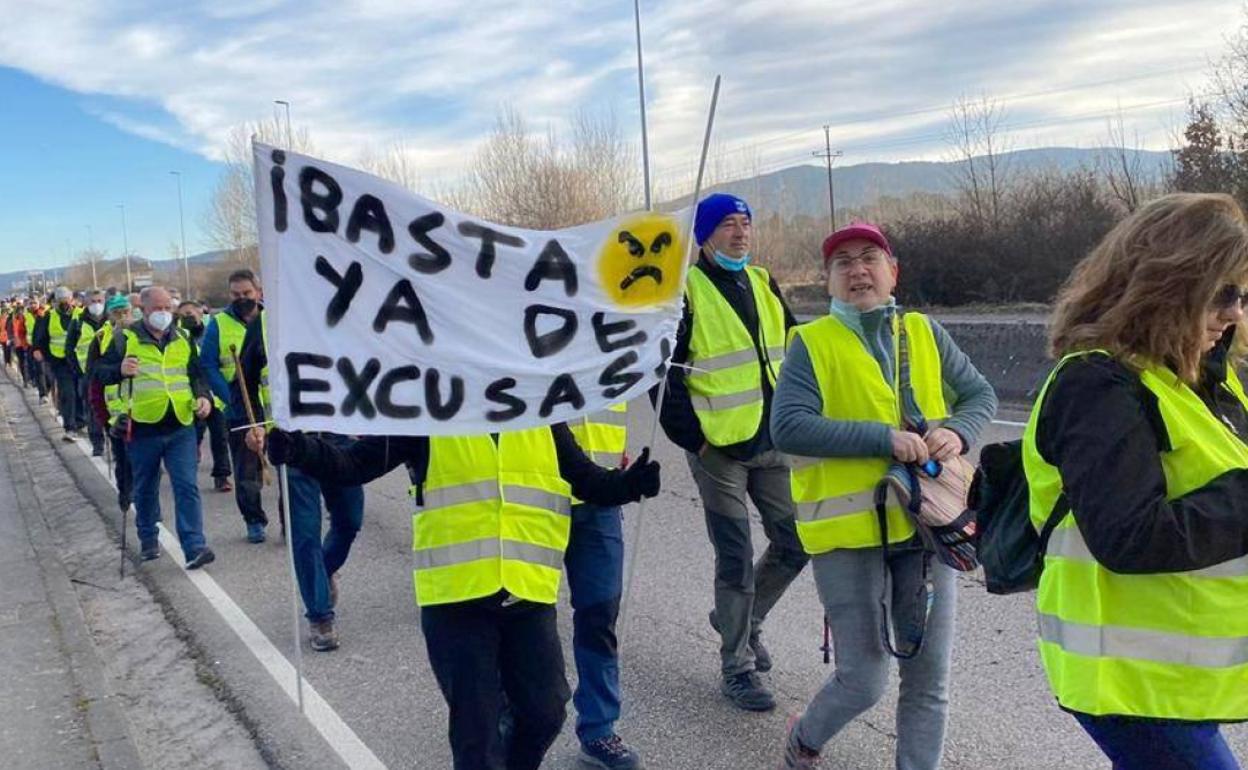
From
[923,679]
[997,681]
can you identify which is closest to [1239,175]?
[997,681]

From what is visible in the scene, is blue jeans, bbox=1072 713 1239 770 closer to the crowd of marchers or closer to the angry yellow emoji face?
the crowd of marchers

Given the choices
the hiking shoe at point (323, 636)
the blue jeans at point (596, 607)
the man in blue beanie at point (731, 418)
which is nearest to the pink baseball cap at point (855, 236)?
the man in blue beanie at point (731, 418)

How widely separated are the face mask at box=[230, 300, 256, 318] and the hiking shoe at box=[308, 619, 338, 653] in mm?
2910

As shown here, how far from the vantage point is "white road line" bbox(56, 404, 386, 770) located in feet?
13.8

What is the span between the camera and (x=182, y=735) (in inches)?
180

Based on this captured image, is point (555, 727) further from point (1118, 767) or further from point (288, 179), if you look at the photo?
point (288, 179)

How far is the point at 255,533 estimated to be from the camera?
8031mm

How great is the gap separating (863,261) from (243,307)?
550 cm

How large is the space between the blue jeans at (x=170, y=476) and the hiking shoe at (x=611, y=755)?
14.5 feet

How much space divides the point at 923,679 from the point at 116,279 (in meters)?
116

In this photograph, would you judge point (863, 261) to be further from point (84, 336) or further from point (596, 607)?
point (84, 336)

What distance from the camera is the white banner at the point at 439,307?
10.7 feet

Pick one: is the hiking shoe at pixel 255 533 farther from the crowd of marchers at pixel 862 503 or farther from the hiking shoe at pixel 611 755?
the hiking shoe at pixel 611 755

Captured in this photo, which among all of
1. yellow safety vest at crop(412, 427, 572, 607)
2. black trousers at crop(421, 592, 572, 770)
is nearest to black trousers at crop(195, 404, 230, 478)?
yellow safety vest at crop(412, 427, 572, 607)
